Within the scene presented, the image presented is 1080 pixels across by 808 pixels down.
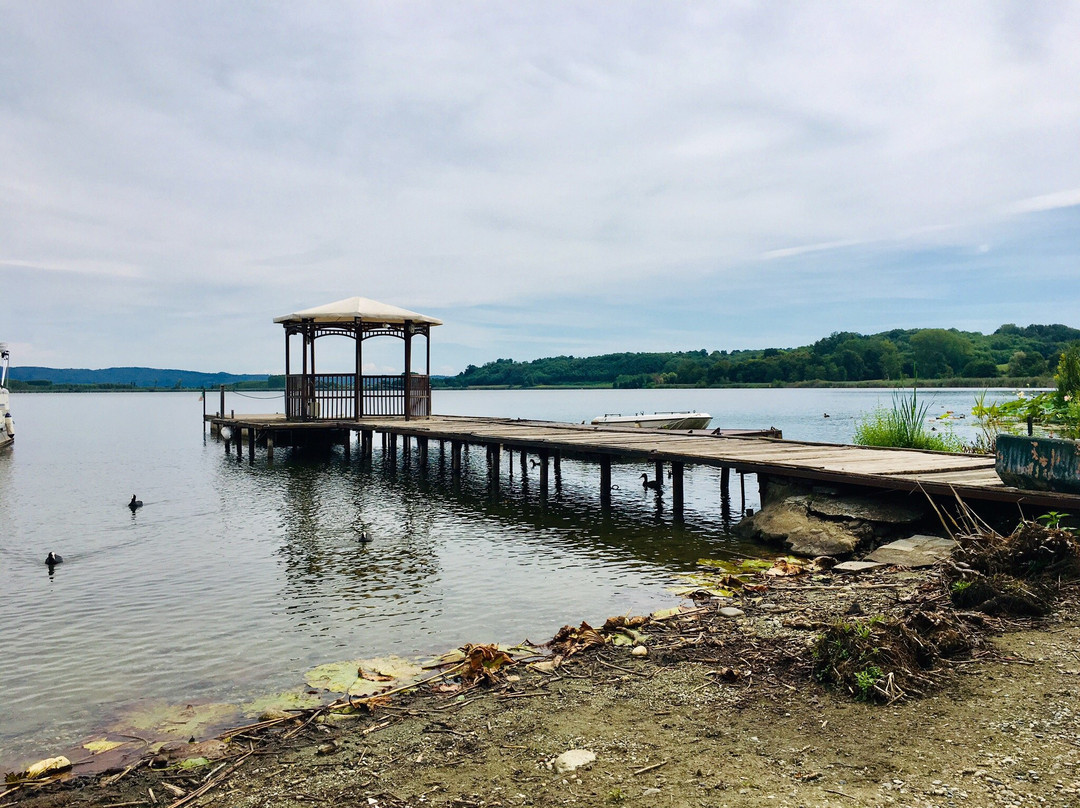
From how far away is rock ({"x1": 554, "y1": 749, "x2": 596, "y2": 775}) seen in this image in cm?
441

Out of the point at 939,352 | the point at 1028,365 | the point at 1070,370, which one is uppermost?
the point at 939,352

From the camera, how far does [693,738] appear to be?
4.71 meters

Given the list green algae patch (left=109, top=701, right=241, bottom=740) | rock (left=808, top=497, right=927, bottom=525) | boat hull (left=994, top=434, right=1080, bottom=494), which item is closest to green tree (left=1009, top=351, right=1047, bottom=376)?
rock (left=808, top=497, right=927, bottom=525)

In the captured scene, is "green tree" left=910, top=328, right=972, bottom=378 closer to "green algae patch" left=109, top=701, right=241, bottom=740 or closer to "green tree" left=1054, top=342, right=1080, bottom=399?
"green tree" left=1054, top=342, right=1080, bottom=399

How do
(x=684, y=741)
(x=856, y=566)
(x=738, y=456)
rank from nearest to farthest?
(x=684, y=741), (x=856, y=566), (x=738, y=456)

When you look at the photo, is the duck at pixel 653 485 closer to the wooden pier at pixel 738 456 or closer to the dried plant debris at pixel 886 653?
the wooden pier at pixel 738 456

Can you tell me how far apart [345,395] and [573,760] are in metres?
25.8

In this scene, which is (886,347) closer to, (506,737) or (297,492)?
(297,492)

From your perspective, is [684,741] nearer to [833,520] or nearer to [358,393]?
[833,520]

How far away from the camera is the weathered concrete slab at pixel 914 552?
9180mm

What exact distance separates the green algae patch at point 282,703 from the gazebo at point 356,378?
21115 millimetres

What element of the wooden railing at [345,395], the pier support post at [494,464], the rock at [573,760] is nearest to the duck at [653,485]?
the pier support post at [494,464]

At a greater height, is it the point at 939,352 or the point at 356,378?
the point at 939,352

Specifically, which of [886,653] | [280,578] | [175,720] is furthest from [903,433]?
[175,720]
